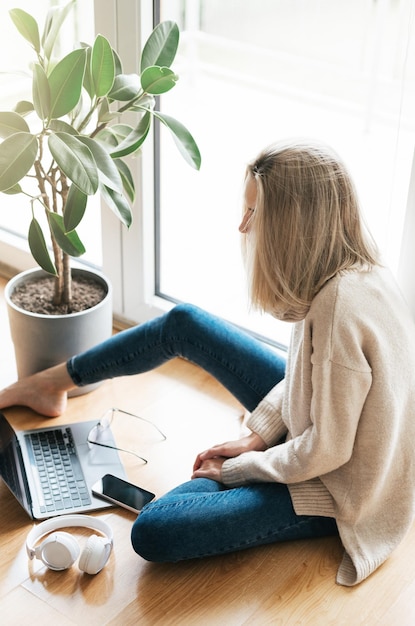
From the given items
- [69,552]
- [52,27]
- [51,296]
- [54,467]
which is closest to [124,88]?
[52,27]

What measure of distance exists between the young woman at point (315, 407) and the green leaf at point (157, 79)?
0.37 m

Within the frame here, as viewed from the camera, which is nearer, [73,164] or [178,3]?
[73,164]

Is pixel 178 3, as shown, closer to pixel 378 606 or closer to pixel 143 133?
pixel 143 133

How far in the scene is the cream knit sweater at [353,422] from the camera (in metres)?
1.32

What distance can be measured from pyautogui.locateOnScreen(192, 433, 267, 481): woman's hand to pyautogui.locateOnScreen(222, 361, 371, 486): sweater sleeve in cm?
11

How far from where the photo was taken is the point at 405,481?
1.44m

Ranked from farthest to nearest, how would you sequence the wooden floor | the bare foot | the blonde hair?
1. the bare foot
2. the wooden floor
3. the blonde hair

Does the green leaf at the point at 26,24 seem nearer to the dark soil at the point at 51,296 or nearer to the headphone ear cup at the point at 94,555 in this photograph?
the dark soil at the point at 51,296

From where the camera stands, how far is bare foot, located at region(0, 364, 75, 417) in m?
1.85

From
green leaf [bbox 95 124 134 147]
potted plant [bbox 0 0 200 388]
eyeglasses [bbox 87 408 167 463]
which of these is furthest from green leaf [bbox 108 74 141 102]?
eyeglasses [bbox 87 408 167 463]

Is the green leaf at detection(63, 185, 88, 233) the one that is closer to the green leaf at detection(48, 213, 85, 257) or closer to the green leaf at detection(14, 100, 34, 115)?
the green leaf at detection(48, 213, 85, 257)

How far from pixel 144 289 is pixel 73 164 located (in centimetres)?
74

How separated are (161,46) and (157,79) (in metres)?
0.10

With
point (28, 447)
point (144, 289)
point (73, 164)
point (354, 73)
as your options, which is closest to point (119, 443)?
point (28, 447)
